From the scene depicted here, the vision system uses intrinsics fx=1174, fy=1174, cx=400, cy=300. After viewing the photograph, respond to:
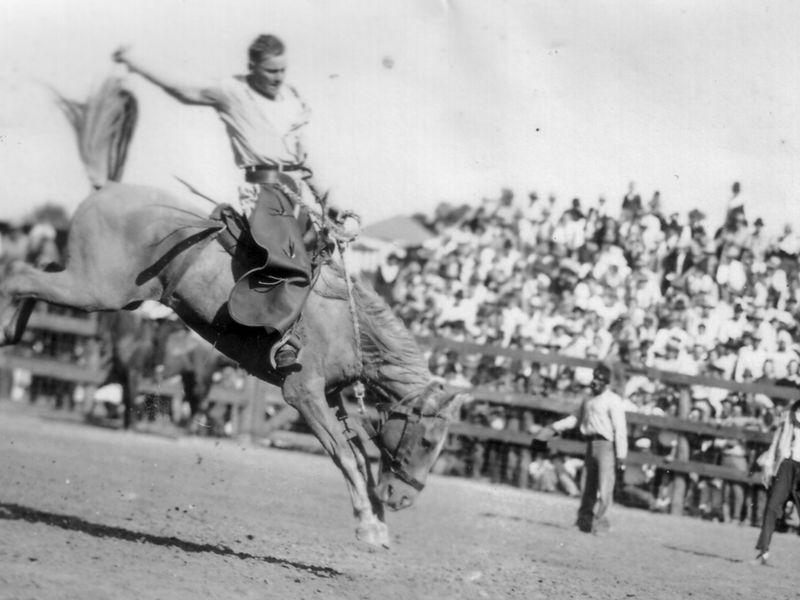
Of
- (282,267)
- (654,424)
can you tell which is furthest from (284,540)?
(654,424)

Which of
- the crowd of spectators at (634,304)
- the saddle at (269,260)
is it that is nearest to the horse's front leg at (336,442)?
the saddle at (269,260)

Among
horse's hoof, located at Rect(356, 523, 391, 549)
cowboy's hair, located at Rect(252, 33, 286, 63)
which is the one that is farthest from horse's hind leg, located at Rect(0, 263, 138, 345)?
horse's hoof, located at Rect(356, 523, 391, 549)

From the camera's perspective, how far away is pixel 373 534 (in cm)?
711

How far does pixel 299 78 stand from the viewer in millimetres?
8086

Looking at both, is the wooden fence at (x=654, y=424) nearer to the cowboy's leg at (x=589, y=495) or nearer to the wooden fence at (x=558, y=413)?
the wooden fence at (x=558, y=413)

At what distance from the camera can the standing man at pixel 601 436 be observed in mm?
12266

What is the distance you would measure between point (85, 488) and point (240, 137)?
3.42m

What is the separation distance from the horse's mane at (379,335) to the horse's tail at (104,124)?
202 centimetres

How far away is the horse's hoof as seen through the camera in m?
7.11

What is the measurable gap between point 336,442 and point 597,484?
225 inches

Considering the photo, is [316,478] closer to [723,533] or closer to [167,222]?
[723,533]

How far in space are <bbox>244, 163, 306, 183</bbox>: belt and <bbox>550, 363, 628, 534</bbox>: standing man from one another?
563 centimetres

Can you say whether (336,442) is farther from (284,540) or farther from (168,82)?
(168,82)

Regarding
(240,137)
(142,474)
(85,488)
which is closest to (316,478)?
(142,474)
